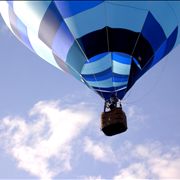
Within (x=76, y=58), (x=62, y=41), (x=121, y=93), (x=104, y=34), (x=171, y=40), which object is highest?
(x=171, y=40)

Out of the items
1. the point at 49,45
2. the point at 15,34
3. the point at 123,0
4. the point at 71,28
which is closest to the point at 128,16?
the point at 123,0

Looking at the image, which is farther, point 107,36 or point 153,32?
point 153,32

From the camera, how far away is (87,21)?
14070mm

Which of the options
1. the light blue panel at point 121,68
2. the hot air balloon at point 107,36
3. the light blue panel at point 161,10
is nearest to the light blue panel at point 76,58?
the hot air balloon at point 107,36

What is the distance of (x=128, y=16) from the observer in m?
14.0

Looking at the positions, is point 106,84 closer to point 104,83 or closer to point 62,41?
point 104,83

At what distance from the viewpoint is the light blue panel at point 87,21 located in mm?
13859

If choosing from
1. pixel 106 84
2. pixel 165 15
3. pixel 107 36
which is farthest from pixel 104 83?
pixel 165 15

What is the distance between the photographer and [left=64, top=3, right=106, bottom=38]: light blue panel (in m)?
13.9

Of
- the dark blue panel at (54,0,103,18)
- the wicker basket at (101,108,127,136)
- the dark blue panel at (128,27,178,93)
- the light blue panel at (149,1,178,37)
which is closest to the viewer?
the wicker basket at (101,108,127,136)

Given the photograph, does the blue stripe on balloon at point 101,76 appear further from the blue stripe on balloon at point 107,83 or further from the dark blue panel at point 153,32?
the dark blue panel at point 153,32

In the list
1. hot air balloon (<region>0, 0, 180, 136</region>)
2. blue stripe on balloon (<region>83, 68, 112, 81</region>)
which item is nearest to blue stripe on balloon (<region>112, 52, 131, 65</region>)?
hot air balloon (<region>0, 0, 180, 136</region>)

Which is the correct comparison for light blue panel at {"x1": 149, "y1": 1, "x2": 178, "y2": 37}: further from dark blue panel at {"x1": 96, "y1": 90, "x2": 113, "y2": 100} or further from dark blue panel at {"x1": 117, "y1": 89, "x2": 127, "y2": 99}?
dark blue panel at {"x1": 96, "y1": 90, "x2": 113, "y2": 100}

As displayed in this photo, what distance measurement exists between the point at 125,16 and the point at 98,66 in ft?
5.05
